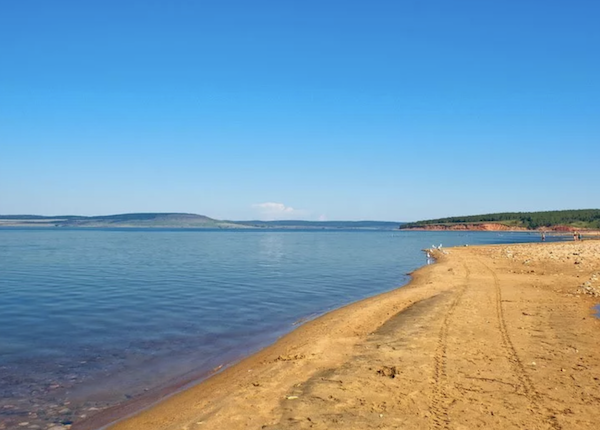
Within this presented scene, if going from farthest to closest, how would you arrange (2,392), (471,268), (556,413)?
(471,268) → (2,392) → (556,413)

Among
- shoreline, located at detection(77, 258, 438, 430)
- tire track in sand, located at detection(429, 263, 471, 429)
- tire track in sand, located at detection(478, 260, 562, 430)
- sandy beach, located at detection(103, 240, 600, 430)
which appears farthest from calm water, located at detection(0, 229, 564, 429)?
tire track in sand, located at detection(478, 260, 562, 430)

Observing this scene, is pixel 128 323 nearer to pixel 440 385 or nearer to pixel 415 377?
pixel 415 377

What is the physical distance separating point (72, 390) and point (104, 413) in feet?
6.33

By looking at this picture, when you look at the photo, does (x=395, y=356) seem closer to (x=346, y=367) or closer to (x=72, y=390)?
(x=346, y=367)

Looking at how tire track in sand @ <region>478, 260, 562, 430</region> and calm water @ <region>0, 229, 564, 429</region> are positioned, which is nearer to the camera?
tire track in sand @ <region>478, 260, 562, 430</region>

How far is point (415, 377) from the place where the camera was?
1138 centimetres

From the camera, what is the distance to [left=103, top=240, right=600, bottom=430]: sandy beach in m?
9.13

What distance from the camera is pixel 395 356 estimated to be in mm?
13352

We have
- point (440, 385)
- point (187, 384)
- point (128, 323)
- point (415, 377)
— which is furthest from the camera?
point (128, 323)

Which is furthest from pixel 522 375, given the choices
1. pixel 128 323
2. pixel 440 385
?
pixel 128 323

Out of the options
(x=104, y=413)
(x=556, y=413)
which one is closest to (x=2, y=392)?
(x=104, y=413)

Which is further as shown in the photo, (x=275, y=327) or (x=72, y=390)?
(x=275, y=327)

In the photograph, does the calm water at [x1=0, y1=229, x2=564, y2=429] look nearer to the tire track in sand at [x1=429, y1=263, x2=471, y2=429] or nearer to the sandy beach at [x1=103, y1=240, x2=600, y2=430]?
the sandy beach at [x1=103, y1=240, x2=600, y2=430]

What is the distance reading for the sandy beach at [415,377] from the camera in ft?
30.0
